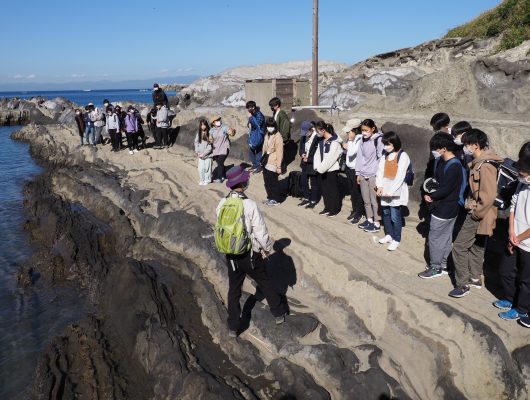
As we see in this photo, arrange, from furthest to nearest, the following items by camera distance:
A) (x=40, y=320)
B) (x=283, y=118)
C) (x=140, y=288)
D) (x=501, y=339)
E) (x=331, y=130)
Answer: (x=283, y=118), (x=331, y=130), (x=40, y=320), (x=140, y=288), (x=501, y=339)

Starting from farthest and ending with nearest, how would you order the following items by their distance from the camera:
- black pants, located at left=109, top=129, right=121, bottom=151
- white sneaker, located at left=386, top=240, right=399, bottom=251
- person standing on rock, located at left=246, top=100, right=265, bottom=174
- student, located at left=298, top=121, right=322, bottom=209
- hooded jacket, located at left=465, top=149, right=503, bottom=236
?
black pants, located at left=109, top=129, right=121, bottom=151, person standing on rock, located at left=246, top=100, right=265, bottom=174, student, located at left=298, top=121, right=322, bottom=209, white sneaker, located at left=386, top=240, right=399, bottom=251, hooded jacket, located at left=465, top=149, right=503, bottom=236

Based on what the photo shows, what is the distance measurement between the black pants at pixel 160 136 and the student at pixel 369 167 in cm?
966

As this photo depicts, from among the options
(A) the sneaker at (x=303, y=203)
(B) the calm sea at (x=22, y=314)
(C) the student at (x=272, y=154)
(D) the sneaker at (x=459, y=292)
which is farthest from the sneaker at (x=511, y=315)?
(B) the calm sea at (x=22, y=314)

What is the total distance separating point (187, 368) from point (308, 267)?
2494 millimetres

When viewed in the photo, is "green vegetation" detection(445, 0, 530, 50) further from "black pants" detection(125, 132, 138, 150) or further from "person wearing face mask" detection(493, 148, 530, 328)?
"black pants" detection(125, 132, 138, 150)

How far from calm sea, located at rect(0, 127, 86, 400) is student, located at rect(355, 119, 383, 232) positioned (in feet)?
16.7

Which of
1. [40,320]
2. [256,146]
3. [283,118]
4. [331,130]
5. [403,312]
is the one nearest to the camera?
[403,312]

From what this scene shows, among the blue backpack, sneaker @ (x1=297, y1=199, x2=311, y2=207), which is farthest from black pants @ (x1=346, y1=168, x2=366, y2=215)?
the blue backpack

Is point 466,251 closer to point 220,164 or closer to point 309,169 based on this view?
point 309,169

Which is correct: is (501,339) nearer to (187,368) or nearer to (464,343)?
(464,343)

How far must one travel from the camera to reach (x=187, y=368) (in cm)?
465

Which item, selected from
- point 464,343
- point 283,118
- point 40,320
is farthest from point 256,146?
point 464,343

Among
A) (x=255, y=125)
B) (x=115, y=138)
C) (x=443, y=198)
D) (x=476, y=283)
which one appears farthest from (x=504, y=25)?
(x=476, y=283)

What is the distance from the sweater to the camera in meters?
4.35
